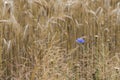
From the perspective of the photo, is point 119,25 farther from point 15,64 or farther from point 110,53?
point 15,64

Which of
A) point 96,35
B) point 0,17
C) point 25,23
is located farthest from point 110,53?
point 0,17

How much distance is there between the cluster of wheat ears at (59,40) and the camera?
2.61 metres

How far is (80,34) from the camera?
300cm

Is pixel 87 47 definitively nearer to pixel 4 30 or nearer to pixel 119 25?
pixel 119 25

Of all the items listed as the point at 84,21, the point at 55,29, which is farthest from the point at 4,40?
the point at 84,21

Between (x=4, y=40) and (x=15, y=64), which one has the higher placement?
(x=4, y=40)

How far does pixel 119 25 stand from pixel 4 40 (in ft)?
3.02

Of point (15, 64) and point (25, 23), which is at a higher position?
point (25, 23)

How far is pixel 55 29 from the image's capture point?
117 inches

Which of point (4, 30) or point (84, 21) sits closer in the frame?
point (4, 30)

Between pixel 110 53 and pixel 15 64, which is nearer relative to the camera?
pixel 15 64

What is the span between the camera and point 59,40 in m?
2.84

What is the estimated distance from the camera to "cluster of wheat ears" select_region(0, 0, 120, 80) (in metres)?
2.61

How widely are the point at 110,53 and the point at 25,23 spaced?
657 millimetres
